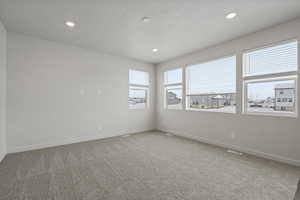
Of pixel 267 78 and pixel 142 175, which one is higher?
pixel 267 78

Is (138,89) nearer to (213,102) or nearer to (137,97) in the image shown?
(137,97)

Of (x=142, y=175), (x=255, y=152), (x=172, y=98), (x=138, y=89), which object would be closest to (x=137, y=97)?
(x=138, y=89)

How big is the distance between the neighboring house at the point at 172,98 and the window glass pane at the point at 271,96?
208cm

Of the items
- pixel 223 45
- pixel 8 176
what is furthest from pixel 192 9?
pixel 8 176

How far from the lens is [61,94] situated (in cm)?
341

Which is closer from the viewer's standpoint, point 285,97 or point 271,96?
point 285,97

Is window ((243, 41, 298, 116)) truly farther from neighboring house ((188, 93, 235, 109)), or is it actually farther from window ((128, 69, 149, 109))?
window ((128, 69, 149, 109))

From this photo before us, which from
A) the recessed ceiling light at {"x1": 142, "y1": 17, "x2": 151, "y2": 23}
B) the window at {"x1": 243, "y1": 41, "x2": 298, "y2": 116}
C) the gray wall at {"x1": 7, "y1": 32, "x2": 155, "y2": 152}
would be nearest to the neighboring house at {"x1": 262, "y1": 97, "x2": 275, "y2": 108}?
the window at {"x1": 243, "y1": 41, "x2": 298, "y2": 116}

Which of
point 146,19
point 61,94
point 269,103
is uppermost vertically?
point 146,19

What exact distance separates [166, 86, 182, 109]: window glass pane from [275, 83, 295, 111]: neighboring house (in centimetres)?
242

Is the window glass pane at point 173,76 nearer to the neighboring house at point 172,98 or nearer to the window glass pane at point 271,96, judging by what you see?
the neighboring house at point 172,98

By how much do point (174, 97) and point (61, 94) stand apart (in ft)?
11.3

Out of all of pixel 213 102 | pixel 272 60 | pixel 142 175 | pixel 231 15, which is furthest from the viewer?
pixel 213 102

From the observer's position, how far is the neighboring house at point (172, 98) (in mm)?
4652
